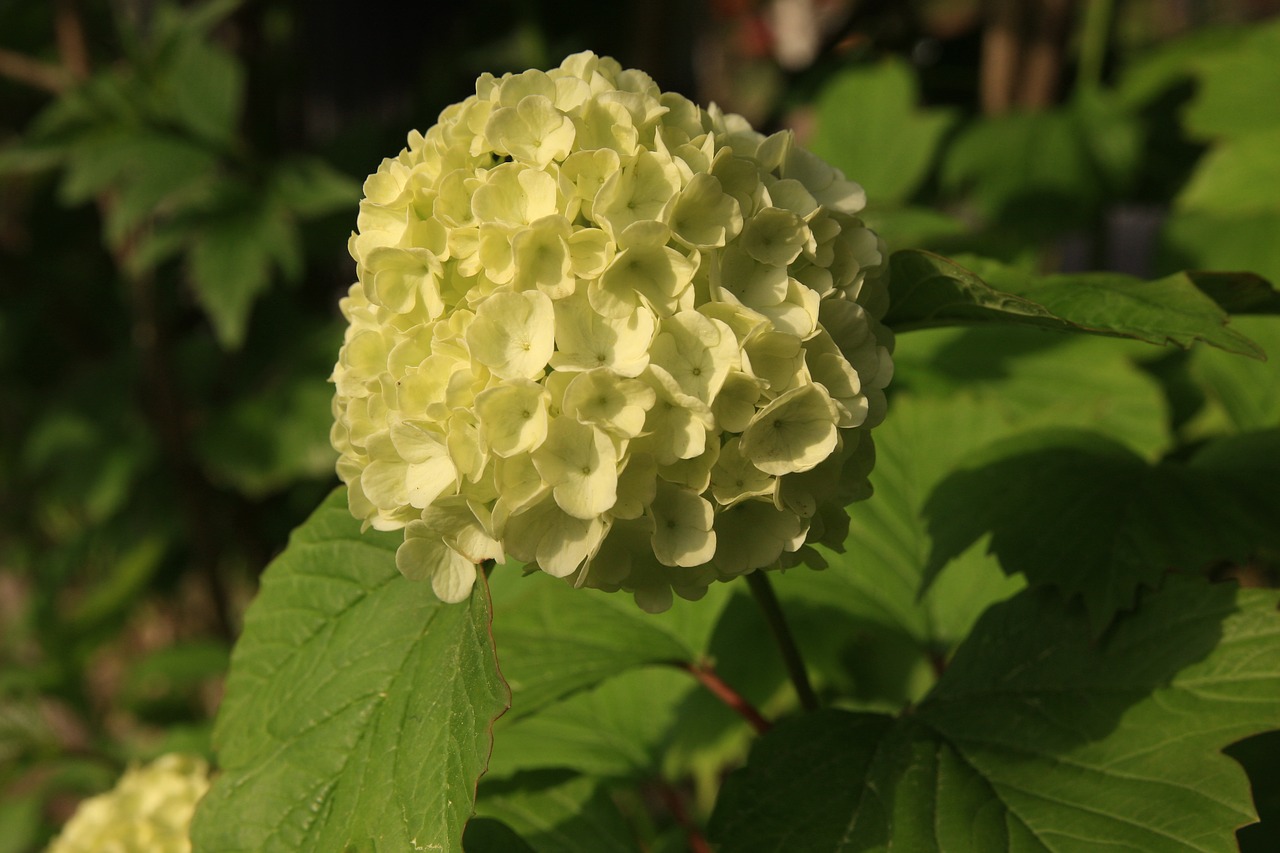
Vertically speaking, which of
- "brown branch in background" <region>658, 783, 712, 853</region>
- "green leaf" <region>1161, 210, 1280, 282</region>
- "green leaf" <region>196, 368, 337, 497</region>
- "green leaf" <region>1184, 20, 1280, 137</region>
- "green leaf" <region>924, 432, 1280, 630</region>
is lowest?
"green leaf" <region>196, 368, 337, 497</region>

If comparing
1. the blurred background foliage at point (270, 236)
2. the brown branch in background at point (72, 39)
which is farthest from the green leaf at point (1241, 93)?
the brown branch in background at point (72, 39)

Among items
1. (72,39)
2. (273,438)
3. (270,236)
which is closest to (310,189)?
(270,236)

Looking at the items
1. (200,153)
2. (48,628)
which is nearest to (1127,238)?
(200,153)

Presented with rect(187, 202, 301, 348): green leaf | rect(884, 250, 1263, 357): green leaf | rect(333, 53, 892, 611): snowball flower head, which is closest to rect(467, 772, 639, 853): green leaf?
rect(333, 53, 892, 611): snowball flower head

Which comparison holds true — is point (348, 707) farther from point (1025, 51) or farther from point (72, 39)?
point (72, 39)

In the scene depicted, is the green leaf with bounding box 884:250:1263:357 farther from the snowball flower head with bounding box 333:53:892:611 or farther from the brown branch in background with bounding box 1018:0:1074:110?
the brown branch in background with bounding box 1018:0:1074:110

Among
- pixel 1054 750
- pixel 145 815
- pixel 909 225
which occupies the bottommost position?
pixel 145 815

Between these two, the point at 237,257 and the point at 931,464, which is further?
the point at 237,257

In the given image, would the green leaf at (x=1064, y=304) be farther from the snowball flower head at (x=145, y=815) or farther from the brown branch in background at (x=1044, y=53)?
the brown branch in background at (x=1044, y=53)

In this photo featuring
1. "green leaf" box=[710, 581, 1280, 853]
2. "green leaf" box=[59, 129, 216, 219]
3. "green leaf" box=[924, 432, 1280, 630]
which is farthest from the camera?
"green leaf" box=[59, 129, 216, 219]
